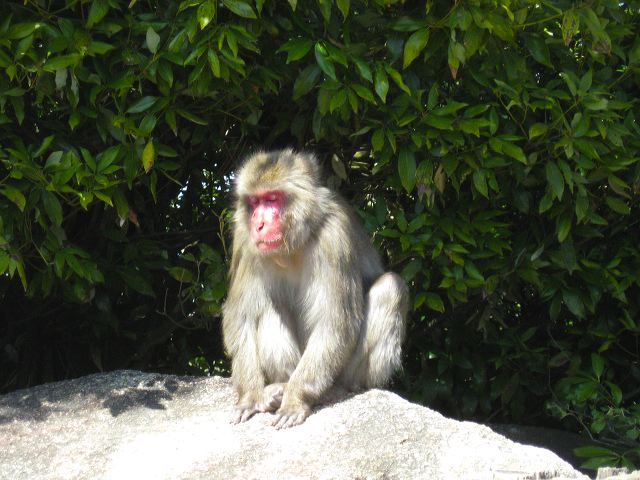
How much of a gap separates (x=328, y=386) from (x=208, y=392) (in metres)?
0.84

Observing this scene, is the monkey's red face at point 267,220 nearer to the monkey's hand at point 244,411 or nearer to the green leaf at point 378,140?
the green leaf at point 378,140

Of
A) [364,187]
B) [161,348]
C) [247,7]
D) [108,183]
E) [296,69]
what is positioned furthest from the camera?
[161,348]

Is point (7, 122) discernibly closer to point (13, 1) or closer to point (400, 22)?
point (13, 1)

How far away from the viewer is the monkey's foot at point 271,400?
18.9ft

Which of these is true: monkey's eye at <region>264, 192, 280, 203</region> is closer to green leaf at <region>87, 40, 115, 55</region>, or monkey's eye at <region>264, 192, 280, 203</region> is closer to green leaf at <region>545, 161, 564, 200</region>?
green leaf at <region>87, 40, 115, 55</region>

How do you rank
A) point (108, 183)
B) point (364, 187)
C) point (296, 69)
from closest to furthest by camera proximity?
1. point (108, 183)
2. point (296, 69)
3. point (364, 187)

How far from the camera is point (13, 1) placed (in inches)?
230

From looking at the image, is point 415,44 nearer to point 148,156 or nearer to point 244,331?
point 148,156

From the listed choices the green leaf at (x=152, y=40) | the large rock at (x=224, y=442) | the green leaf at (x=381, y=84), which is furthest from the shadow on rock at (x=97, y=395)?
the green leaf at (x=381, y=84)

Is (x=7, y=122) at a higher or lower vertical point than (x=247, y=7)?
lower

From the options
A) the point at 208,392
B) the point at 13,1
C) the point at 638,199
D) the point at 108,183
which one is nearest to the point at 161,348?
the point at 208,392

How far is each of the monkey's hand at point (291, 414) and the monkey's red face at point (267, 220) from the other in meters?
0.86

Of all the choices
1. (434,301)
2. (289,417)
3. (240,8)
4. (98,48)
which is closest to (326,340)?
(289,417)

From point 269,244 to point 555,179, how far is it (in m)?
1.76
